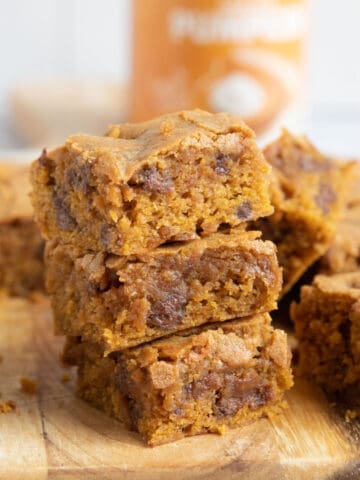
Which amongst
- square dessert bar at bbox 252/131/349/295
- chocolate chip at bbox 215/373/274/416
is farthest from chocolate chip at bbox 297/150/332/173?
chocolate chip at bbox 215/373/274/416

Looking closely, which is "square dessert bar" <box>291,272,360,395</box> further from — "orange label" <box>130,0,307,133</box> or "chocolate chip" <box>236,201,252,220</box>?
"orange label" <box>130,0,307,133</box>

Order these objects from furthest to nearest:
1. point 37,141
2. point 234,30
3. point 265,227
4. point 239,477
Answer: point 37,141 → point 234,30 → point 265,227 → point 239,477

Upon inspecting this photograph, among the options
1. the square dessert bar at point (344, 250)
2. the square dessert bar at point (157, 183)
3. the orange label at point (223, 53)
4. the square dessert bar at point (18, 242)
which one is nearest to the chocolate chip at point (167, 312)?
the square dessert bar at point (157, 183)

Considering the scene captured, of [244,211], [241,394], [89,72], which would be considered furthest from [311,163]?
[89,72]

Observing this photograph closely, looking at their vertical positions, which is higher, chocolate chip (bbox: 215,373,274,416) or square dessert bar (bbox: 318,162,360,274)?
square dessert bar (bbox: 318,162,360,274)

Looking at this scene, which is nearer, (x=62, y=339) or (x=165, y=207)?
(x=165, y=207)

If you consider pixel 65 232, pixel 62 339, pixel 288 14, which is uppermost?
pixel 288 14

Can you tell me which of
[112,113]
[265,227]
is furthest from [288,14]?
[265,227]

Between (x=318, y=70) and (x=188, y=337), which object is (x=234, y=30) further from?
(x=188, y=337)
